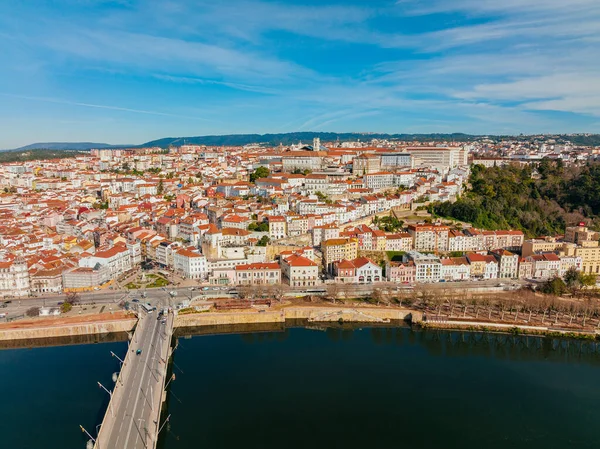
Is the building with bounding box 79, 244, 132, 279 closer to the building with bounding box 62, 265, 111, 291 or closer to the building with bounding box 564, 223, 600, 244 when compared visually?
the building with bounding box 62, 265, 111, 291

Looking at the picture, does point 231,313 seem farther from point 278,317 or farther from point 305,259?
point 305,259

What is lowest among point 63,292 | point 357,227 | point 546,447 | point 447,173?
point 546,447

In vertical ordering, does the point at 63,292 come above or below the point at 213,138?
below

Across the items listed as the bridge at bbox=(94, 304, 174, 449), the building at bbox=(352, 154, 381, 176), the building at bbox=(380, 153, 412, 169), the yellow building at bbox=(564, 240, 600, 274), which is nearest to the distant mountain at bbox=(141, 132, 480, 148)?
the building at bbox=(380, 153, 412, 169)

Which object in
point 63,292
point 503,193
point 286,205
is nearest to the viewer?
point 63,292

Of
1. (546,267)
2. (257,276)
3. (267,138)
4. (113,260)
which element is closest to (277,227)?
(257,276)

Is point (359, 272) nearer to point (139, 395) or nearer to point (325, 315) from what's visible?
point (325, 315)

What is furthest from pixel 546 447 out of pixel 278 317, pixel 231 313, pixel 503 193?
pixel 503 193
